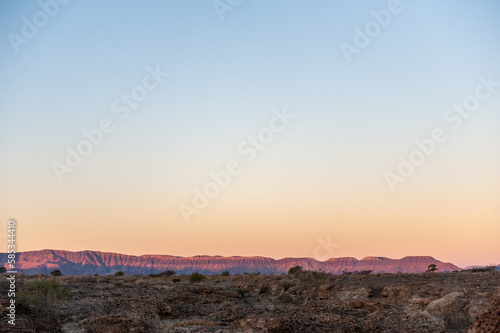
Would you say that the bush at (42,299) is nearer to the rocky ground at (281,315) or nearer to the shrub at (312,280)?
the rocky ground at (281,315)

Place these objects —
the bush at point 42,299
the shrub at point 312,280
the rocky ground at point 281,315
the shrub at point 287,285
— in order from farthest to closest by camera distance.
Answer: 1. the shrub at point 287,285
2. the shrub at point 312,280
3. the bush at point 42,299
4. the rocky ground at point 281,315

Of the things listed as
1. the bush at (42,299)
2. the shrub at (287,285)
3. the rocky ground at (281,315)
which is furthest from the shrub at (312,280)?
the bush at (42,299)

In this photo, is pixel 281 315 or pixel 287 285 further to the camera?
pixel 287 285

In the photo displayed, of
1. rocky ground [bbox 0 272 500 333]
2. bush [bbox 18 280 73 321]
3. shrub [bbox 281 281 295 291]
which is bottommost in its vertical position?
shrub [bbox 281 281 295 291]

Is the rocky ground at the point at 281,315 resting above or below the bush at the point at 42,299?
below

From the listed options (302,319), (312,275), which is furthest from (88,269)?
(302,319)

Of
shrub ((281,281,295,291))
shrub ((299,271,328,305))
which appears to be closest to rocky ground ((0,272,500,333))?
shrub ((299,271,328,305))

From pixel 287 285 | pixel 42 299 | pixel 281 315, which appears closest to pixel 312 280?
pixel 287 285

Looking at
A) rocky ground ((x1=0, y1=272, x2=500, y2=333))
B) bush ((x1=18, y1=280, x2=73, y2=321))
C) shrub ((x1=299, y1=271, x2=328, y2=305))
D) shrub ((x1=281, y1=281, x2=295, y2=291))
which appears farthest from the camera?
shrub ((x1=281, y1=281, x2=295, y2=291))

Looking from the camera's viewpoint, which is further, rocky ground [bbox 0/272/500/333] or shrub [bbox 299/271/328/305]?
shrub [bbox 299/271/328/305]

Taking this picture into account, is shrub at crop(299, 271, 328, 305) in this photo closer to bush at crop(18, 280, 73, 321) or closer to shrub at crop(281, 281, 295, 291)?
shrub at crop(281, 281, 295, 291)

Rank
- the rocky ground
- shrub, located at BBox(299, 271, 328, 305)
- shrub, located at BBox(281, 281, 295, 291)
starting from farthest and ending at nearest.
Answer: shrub, located at BBox(281, 281, 295, 291), shrub, located at BBox(299, 271, 328, 305), the rocky ground

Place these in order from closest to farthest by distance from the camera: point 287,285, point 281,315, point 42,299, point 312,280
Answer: point 281,315
point 42,299
point 312,280
point 287,285

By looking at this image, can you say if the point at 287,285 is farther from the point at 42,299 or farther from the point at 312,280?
the point at 42,299
